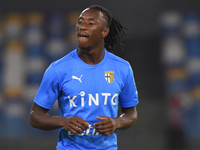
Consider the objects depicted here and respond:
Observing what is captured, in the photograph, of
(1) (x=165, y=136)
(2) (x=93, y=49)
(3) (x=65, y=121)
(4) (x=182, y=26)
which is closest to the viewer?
(3) (x=65, y=121)

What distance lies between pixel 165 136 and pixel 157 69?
1176 millimetres

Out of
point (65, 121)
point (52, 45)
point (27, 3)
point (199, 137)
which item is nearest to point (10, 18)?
point (27, 3)

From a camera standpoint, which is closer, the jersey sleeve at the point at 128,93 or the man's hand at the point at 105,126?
the man's hand at the point at 105,126

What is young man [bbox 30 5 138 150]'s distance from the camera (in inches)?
80.4

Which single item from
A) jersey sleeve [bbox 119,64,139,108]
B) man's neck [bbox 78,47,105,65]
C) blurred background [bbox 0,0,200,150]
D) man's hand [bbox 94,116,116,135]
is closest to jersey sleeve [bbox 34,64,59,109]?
man's neck [bbox 78,47,105,65]

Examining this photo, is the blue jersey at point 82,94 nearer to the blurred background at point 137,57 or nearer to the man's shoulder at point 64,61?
the man's shoulder at point 64,61

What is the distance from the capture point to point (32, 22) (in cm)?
591

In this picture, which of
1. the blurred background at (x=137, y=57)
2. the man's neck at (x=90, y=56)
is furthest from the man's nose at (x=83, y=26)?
the blurred background at (x=137, y=57)

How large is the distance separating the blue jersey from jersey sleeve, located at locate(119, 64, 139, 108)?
0.09m

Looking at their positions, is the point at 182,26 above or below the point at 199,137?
above

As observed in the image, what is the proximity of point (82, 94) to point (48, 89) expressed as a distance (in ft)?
0.70

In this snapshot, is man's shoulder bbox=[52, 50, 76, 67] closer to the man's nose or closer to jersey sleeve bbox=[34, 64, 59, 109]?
jersey sleeve bbox=[34, 64, 59, 109]

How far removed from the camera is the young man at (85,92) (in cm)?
204

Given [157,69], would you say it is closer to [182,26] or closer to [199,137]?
[182,26]
